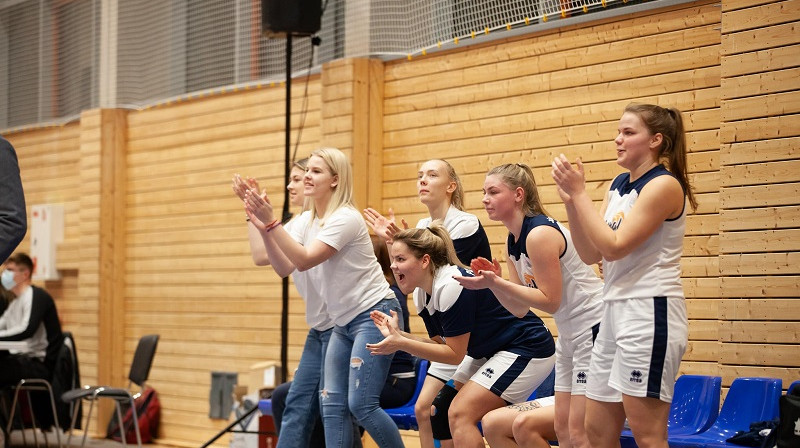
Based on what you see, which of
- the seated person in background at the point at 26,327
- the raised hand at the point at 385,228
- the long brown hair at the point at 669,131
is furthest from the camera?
the seated person in background at the point at 26,327

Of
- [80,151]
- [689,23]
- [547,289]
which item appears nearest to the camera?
[547,289]

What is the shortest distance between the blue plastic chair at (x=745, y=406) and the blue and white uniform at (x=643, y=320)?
1.30 m

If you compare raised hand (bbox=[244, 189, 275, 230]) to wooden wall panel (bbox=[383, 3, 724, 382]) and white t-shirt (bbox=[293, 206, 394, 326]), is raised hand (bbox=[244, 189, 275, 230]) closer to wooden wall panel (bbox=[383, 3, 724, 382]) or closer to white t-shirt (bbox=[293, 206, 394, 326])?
white t-shirt (bbox=[293, 206, 394, 326])

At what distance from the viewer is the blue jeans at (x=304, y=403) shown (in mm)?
4730

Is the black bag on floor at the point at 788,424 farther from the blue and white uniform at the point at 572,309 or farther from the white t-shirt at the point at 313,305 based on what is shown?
the white t-shirt at the point at 313,305

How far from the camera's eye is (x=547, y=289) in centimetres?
354

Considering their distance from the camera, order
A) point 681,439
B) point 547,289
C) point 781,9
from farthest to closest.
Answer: point 781,9 → point 681,439 → point 547,289

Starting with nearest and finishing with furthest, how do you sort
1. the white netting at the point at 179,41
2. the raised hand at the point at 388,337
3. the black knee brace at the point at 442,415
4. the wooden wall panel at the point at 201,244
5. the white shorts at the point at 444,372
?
1. the raised hand at the point at 388,337
2. the black knee brace at the point at 442,415
3. the white shorts at the point at 444,372
4. the white netting at the point at 179,41
5. the wooden wall panel at the point at 201,244

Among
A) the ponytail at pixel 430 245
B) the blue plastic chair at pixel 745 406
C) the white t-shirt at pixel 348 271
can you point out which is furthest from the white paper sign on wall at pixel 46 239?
the blue plastic chair at pixel 745 406

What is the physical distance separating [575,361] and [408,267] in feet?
2.76

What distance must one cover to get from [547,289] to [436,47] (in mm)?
3711

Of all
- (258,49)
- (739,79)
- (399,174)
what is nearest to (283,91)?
(258,49)

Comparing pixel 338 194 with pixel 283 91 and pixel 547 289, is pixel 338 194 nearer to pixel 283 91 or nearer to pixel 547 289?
pixel 547 289

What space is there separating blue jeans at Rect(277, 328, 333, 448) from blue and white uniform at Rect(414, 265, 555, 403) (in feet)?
2.88
